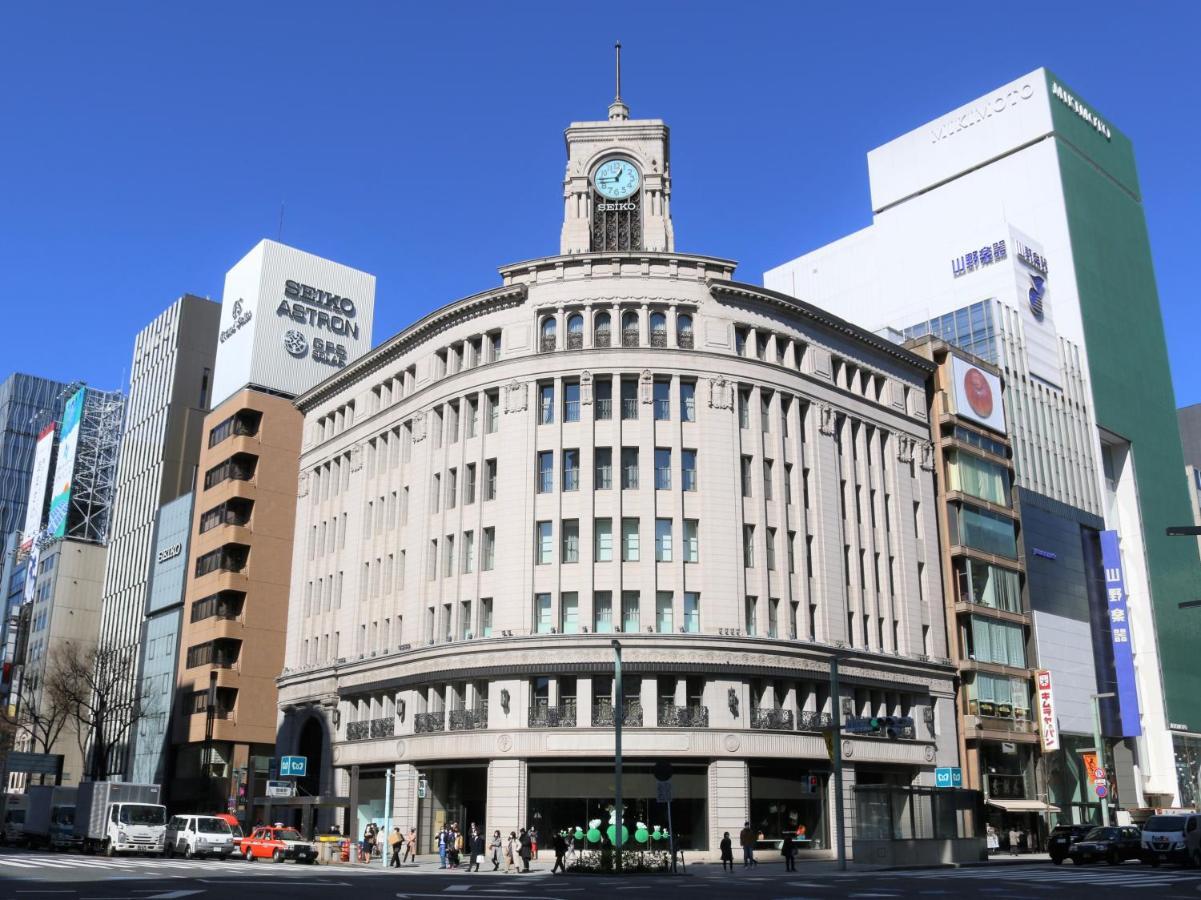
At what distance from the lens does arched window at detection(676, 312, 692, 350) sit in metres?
53.5

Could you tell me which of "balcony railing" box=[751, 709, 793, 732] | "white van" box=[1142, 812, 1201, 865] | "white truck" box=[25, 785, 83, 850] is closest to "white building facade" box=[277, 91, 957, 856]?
"balcony railing" box=[751, 709, 793, 732]

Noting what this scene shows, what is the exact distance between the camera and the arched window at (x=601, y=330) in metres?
53.2

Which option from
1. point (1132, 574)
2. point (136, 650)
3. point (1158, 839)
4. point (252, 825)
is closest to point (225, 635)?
point (252, 825)

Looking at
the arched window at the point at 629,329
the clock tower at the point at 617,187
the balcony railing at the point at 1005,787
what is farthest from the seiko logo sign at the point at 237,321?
the balcony railing at the point at 1005,787

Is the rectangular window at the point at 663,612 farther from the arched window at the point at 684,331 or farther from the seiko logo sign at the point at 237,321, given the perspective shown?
the seiko logo sign at the point at 237,321

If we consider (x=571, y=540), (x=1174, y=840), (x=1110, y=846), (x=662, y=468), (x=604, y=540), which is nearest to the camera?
(x=1174, y=840)

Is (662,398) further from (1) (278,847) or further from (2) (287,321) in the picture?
(2) (287,321)

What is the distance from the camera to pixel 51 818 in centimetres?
5272

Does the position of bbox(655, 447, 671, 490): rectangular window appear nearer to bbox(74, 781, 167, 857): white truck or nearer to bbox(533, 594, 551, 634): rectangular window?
bbox(533, 594, 551, 634): rectangular window

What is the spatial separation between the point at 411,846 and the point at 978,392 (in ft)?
139

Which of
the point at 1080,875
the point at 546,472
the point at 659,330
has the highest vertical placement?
the point at 659,330

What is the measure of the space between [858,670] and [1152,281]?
59.0m

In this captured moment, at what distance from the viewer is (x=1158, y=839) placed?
1527 inches

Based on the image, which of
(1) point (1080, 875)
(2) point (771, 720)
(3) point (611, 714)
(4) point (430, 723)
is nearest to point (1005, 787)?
(2) point (771, 720)
